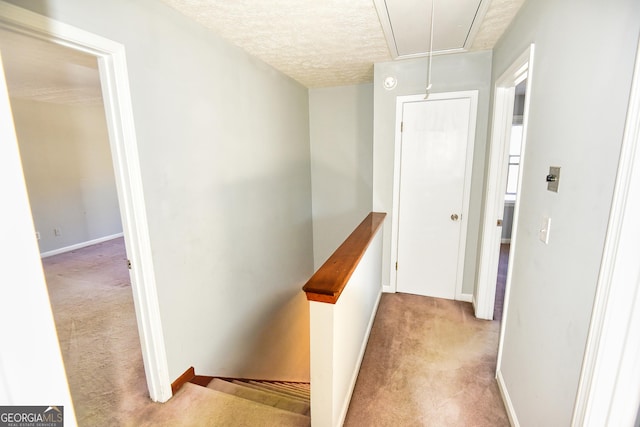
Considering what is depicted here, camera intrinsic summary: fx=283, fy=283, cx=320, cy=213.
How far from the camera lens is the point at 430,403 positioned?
5.67 feet

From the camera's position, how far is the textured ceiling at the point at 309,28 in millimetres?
1745

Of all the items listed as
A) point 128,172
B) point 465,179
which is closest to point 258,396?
point 128,172

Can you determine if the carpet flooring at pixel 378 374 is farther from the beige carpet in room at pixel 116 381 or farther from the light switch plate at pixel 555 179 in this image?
the light switch plate at pixel 555 179

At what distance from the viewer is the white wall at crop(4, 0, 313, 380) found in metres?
Result: 1.60

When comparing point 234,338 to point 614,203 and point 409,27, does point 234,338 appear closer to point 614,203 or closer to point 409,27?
point 614,203

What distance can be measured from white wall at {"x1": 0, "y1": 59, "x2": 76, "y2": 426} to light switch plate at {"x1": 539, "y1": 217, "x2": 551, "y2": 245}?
5.43 feet

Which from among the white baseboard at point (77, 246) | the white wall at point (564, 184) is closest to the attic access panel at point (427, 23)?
the white wall at point (564, 184)

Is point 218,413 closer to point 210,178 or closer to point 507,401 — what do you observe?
point 210,178

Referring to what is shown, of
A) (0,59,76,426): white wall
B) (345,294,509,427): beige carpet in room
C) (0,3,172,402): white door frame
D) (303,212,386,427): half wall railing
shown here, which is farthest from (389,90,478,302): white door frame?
(0,59,76,426): white wall

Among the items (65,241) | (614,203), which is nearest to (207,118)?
(614,203)

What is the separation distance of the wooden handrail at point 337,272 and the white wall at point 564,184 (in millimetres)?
883

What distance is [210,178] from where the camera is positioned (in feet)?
6.98

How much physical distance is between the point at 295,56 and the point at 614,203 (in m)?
2.54

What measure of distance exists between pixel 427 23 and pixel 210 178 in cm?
191
